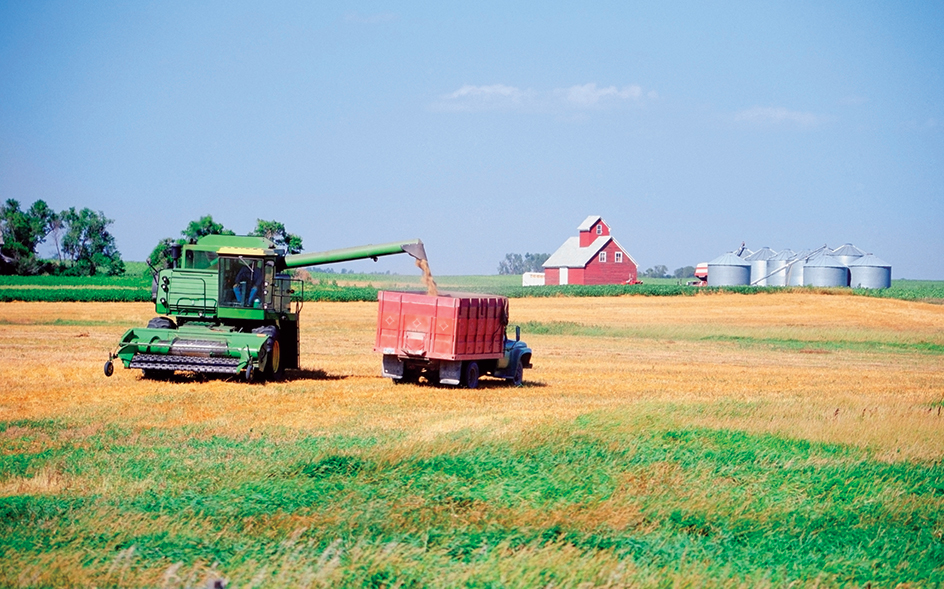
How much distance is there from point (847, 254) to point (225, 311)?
80.2m

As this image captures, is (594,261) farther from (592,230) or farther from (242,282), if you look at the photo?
(242,282)

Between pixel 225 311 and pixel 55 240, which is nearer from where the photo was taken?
pixel 225 311

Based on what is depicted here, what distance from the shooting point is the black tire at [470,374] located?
69.6ft

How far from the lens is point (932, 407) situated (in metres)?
17.0

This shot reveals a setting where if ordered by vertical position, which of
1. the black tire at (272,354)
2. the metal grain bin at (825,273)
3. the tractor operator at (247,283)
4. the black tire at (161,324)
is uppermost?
the metal grain bin at (825,273)

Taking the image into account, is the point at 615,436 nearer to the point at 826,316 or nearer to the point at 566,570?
the point at 566,570

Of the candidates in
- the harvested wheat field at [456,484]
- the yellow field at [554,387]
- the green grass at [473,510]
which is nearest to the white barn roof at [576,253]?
the yellow field at [554,387]

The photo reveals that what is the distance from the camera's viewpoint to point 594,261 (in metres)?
90.1

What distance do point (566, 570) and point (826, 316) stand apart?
51054 millimetres

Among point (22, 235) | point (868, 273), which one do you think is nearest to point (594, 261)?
point (868, 273)

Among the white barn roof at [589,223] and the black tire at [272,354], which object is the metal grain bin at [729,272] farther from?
the black tire at [272,354]

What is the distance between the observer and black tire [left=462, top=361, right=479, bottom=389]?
21.2 metres

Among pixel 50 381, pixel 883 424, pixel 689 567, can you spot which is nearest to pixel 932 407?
pixel 883 424

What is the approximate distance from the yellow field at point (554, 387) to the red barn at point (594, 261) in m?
41.3
